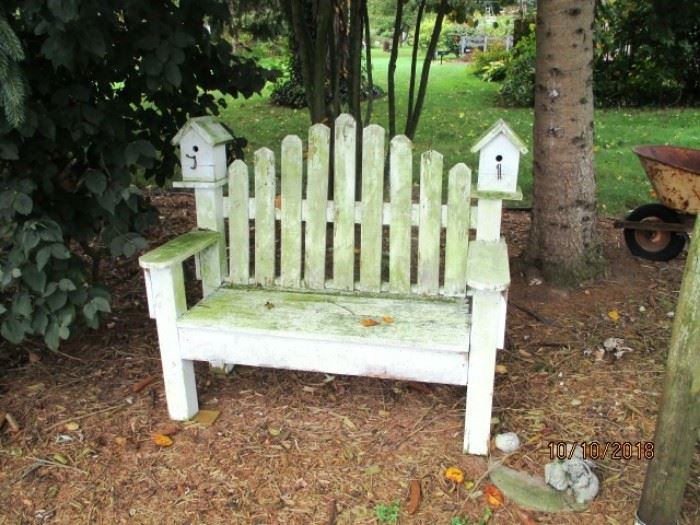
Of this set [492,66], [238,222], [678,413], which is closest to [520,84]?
[492,66]

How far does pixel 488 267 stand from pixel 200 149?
1.36 meters

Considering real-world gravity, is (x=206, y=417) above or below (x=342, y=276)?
below

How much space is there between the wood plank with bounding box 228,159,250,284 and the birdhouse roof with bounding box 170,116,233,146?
13 cm

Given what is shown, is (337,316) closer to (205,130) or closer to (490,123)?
(205,130)

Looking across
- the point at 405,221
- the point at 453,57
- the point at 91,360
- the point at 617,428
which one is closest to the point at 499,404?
the point at 617,428

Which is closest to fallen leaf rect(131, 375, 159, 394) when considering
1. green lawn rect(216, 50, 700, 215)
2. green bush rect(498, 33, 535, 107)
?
green lawn rect(216, 50, 700, 215)

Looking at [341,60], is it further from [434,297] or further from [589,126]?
[434,297]

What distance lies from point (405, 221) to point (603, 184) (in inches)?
149

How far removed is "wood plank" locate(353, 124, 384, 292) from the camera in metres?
2.64

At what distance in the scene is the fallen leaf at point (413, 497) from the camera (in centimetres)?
218

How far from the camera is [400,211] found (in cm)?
270

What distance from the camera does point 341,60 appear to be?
4.47 m

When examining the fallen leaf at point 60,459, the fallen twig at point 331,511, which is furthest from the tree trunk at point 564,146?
the fallen leaf at point 60,459

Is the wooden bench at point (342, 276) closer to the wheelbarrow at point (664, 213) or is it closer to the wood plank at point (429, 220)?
the wood plank at point (429, 220)
